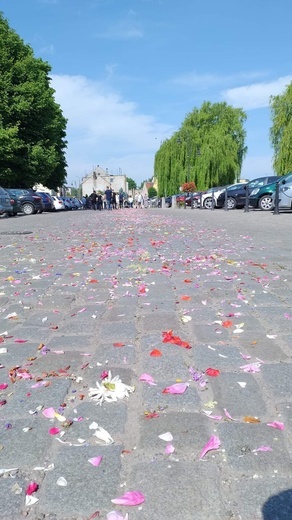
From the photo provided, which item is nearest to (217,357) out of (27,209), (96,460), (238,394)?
(238,394)

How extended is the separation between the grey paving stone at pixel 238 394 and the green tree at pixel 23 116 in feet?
107

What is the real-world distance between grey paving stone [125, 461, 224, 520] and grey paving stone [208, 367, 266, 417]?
0.51 metres

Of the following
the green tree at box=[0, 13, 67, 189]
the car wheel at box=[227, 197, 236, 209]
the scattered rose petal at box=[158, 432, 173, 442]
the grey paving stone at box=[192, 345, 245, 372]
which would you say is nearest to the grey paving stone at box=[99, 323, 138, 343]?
the grey paving stone at box=[192, 345, 245, 372]

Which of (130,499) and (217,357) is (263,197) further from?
→ (130,499)

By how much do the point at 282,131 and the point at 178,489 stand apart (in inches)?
1388

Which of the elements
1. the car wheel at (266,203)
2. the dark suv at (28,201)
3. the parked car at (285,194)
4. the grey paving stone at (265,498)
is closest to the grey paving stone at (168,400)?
the grey paving stone at (265,498)

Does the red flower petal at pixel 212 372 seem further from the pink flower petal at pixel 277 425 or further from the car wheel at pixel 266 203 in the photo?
the car wheel at pixel 266 203

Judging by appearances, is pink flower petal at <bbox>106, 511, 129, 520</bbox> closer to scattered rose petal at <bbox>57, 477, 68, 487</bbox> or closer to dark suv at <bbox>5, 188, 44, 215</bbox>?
scattered rose petal at <bbox>57, 477, 68, 487</bbox>

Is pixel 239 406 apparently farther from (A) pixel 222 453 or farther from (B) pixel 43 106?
(B) pixel 43 106

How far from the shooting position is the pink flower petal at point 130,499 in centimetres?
162

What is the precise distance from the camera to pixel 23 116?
115ft

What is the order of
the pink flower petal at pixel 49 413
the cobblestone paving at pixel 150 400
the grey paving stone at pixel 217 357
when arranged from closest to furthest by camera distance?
1. the cobblestone paving at pixel 150 400
2. the pink flower petal at pixel 49 413
3. the grey paving stone at pixel 217 357

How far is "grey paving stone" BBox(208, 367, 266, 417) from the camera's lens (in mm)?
2270

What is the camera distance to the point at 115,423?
2.17 m
